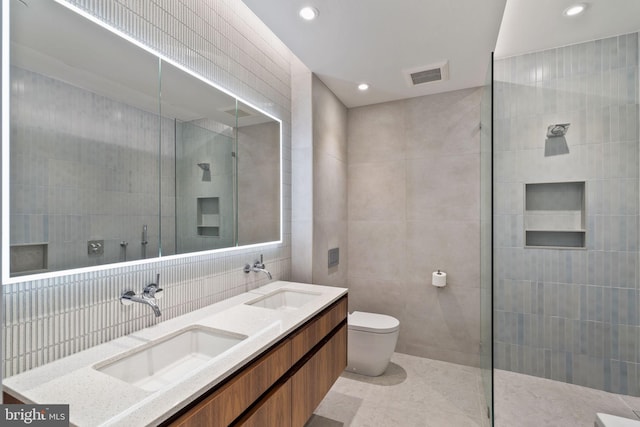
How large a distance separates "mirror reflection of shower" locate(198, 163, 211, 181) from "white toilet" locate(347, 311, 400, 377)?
1.58 metres

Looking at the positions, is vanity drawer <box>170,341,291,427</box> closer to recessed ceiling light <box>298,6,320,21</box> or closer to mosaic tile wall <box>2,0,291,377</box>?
mosaic tile wall <box>2,0,291,377</box>

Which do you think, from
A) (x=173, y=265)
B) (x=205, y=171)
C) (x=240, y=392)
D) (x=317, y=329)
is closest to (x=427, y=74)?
(x=205, y=171)

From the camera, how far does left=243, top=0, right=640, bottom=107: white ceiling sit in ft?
5.98

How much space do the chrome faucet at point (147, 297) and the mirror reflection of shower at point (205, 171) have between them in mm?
654

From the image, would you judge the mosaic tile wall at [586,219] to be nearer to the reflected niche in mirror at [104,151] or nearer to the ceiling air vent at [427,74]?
the ceiling air vent at [427,74]

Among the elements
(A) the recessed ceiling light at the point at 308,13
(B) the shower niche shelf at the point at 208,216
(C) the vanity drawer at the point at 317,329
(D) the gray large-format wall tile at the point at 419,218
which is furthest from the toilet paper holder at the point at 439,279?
(A) the recessed ceiling light at the point at 308,13

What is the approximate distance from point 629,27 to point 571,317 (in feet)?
6.95

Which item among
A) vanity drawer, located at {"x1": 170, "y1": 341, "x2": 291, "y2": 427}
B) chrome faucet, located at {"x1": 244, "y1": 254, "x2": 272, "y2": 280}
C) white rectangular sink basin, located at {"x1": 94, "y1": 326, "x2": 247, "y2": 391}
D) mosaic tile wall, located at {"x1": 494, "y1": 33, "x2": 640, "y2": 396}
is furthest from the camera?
mosaic tile wall, located at {"x1": 494, "y1": 33, "x2": 640, "y2": 396}

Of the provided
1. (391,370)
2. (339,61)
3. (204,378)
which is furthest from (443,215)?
(204,378)

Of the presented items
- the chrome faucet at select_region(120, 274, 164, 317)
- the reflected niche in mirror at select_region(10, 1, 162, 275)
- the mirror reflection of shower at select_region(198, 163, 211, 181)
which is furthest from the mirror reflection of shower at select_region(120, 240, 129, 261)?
the mirror reflection of shower at select_region(198, 163, 211, 181)

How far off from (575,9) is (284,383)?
9.29 ft

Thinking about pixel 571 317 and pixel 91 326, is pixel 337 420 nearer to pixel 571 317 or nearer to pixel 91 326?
pixel 91 326

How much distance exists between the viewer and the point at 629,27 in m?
2.25

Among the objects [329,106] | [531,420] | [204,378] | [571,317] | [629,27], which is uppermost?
[629,27]
